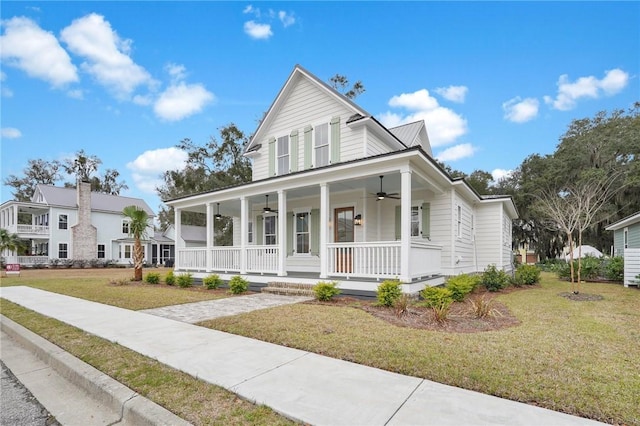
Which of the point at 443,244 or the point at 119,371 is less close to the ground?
the point at 443,244

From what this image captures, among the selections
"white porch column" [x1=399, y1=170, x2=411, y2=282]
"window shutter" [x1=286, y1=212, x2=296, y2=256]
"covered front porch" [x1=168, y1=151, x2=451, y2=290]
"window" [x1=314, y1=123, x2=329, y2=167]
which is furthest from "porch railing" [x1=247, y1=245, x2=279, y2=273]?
"white porch column" [x1=399, y1=170, x2=411, y2=282]

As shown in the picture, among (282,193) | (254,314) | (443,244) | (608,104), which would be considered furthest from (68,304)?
(608,104)

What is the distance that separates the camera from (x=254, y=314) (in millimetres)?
6699

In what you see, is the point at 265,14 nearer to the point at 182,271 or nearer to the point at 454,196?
the point at 454,196

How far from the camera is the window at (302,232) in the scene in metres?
13.1

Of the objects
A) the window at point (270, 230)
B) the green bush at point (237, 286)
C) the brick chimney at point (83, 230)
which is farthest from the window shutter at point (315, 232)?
the brick chimney at point (83, 230)

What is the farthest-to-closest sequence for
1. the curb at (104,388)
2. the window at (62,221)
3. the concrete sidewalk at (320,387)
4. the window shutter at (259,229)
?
the window at (62,221) → the window shutter at (259,229) → the curb at (104,388) → the concrete sidewalk at (320,387)

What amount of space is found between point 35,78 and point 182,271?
466 inches

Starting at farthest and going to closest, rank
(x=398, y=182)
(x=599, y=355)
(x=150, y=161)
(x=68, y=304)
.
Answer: (x=150, y=161), (x=398, y=182), (x=68, y=304), (x=599, y=355)

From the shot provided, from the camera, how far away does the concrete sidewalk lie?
8.45 ft

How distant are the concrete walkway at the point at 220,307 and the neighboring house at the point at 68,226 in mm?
30926

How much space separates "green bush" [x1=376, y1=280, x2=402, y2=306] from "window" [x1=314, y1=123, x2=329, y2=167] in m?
6.09

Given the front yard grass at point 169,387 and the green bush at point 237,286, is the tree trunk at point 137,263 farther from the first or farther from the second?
the front yard grass at point 169,387

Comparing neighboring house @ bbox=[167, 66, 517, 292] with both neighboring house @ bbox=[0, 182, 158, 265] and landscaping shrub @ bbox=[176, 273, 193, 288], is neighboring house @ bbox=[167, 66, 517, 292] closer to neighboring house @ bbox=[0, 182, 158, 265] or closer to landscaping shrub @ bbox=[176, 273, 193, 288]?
landscaping shrub @ bbox=[176, 273, 193, 288]
